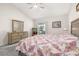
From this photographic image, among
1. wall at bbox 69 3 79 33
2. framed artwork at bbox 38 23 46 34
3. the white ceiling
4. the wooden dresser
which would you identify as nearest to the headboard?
wall at bbox 69 3 79 33

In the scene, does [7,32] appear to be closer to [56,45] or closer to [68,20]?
[56,45]

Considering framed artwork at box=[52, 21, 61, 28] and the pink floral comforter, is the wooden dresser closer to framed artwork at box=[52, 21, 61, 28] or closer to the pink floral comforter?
the pink floral comforter

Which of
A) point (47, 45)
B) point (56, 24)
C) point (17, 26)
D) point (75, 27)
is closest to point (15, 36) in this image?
point (17, 26)

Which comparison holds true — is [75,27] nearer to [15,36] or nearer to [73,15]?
[73,15]

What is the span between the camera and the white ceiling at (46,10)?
3.86ft

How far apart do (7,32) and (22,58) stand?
0.35 m

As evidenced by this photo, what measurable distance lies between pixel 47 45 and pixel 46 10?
1.36 feet

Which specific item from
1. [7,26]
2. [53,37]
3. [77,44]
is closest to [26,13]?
[7,26]

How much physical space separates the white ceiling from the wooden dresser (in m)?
0.24

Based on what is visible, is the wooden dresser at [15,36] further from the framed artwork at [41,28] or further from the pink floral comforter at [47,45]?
the framed artwork at [41,28]

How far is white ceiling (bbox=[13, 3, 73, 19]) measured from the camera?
1176 millimetres

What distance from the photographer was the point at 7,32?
1.21 m

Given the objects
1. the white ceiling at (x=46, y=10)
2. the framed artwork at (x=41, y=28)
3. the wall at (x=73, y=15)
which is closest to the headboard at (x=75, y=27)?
the wall at (x=73, y=15)

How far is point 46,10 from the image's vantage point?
4.08ft
